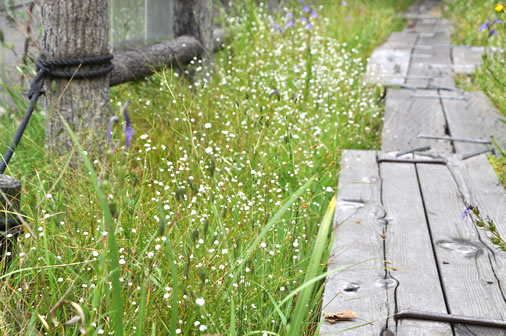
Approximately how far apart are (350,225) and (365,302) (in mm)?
684

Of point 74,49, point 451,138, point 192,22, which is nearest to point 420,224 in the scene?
point 451,138

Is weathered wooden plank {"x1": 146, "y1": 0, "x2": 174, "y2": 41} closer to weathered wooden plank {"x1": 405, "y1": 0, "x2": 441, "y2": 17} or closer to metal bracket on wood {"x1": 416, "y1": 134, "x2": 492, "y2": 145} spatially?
metal bracket on wood {"x1": 416, "y1": 134, "x2": 492, "y2": 145}

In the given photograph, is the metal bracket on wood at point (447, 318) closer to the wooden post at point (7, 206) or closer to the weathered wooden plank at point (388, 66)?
the wooden post at point (7, 206)

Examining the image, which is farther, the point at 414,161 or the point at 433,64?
the point at 433,64

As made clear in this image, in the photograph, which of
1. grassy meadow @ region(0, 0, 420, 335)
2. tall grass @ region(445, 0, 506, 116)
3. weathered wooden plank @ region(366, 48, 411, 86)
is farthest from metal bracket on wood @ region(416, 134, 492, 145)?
weathered wooden plank @ region(366, 48, 411, 86)

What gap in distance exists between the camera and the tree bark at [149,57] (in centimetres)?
387

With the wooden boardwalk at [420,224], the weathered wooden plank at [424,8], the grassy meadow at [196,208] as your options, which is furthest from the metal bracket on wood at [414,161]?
the weathered wooden plank at [424,8]

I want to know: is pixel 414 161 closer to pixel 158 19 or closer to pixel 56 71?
pixel 56 71

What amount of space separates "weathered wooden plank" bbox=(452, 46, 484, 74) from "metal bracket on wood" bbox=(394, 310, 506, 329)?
4.51 m

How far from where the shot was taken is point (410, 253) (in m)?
2.35

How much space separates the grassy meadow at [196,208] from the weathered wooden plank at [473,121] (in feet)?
1.90

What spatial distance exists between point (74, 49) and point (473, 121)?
2.87m

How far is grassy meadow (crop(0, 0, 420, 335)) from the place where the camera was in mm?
1601

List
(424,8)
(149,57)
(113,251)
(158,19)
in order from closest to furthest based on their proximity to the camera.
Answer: (113,251), (149,57), (158,19), (424,8)
